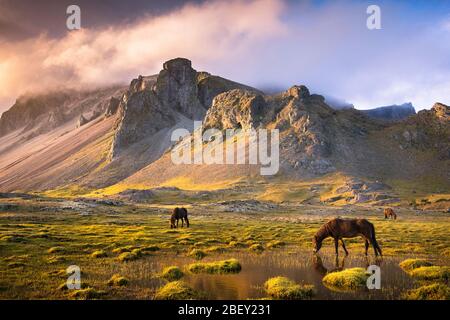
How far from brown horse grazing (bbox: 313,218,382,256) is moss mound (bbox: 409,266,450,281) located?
6146 millimetres

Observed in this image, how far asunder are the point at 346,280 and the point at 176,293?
949 cm

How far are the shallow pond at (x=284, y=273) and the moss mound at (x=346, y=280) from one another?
19.2 inches

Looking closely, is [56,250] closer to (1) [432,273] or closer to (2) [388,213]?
(1) [432,273]

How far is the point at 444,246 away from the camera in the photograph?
125 ft

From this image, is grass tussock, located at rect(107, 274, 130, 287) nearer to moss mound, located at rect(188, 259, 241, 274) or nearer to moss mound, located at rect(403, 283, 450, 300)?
moss mound, located at rect(188, 259, 241, 274)

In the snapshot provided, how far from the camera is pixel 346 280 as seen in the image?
67.9 feet

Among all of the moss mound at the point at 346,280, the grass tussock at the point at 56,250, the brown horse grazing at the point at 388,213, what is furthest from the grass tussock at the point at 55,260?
the brown horse grazing at the point at 388,213

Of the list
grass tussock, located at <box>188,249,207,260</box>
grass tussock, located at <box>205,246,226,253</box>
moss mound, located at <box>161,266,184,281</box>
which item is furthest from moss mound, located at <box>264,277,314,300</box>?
grass tussock, located at <box>205,246,226,253</box>

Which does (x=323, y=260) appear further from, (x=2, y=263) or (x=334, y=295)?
(x=2, y=263)

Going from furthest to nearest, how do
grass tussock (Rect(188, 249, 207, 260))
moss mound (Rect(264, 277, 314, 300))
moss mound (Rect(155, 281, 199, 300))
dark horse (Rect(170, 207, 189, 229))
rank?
dark horse (Rect(170, 207, 189, 229)) → grass tussock (Rect(188, 249, 207, 260)) → moss mound (Rect(264, 277, 314, 300)) → moss mound (Rect(155, 281, 199, 300))

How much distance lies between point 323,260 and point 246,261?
6040 mm

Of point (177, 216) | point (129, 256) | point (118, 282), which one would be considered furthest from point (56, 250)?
point (177, 216)

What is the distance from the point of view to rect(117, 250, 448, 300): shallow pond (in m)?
19.3

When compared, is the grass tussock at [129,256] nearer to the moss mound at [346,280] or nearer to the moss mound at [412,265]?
the moss mound at [346,280]
